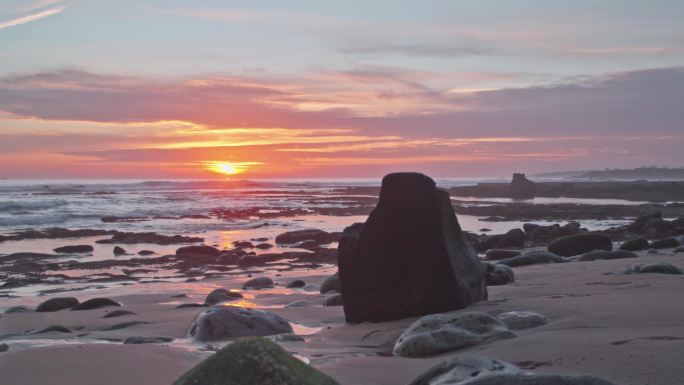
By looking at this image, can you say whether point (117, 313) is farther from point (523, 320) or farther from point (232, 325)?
point (523, 320)

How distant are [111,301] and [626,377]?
325 inches

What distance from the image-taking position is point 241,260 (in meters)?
17.4

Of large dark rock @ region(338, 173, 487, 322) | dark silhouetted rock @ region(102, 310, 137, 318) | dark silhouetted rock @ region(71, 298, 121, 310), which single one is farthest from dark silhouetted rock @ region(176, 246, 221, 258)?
large dark rock @ region(338, 173, 487, 322)

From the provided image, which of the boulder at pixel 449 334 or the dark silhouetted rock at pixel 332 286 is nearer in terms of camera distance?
the boulder at pixel 449 334

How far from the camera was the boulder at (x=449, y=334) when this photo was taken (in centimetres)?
491

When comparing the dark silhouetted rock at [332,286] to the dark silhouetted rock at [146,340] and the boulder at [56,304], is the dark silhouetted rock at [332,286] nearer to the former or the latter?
the boulder at [56,304]

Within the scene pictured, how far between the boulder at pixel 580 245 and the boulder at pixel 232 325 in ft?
35.9

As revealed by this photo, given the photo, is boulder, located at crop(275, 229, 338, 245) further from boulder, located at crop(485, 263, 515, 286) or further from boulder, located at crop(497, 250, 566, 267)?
boulder, located at crop(485, 263, 515, 286)

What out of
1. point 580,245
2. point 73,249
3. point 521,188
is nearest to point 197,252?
point 73,249

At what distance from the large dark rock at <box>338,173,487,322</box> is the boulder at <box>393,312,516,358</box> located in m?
1.53

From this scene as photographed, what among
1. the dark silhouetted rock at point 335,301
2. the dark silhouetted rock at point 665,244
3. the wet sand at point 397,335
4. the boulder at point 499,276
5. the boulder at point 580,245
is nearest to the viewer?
the wet sand at point 397,335

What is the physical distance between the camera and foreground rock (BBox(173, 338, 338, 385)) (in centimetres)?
288

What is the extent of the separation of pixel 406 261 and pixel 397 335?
1195 mm

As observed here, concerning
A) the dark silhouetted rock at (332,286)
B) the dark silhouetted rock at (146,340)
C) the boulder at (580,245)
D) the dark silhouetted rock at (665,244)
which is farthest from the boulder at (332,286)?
the dark silhouetted rock at (665,244)
